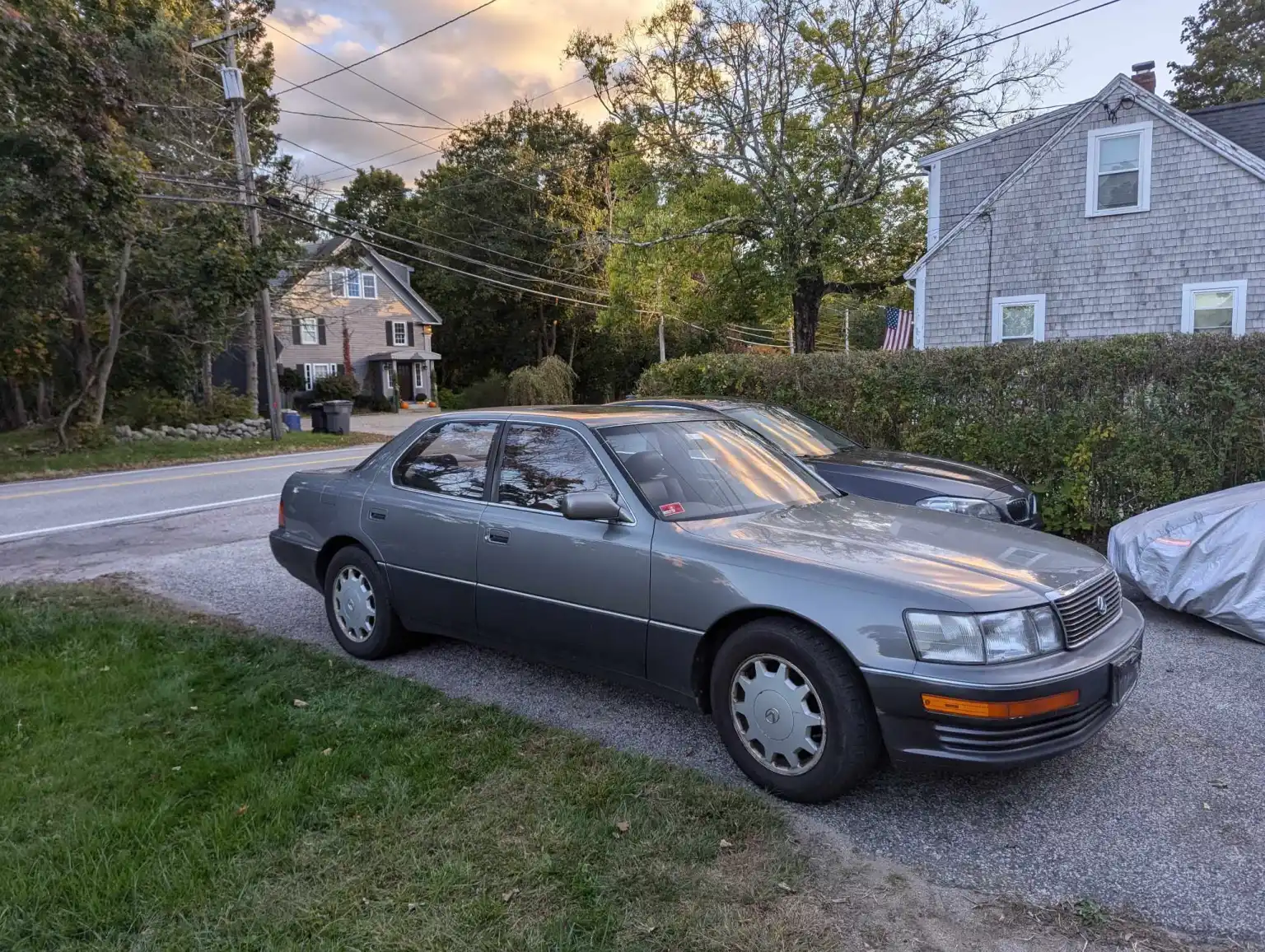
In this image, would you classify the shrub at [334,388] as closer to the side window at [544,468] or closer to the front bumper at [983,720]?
the side window at [544,468]

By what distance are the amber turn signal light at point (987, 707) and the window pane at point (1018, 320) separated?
14698mm

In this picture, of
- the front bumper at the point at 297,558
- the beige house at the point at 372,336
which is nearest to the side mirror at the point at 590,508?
the front bumper at the point at 297,558

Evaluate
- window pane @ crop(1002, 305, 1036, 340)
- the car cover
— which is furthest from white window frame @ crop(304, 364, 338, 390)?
the car cover

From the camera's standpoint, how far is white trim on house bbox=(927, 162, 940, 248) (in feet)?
57.0

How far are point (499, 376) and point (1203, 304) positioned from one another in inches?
1413

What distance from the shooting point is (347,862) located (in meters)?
2.78

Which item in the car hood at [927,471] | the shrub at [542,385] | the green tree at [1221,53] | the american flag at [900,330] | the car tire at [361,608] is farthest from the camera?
the shrub at [542,385]

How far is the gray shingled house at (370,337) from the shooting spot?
39625 mm

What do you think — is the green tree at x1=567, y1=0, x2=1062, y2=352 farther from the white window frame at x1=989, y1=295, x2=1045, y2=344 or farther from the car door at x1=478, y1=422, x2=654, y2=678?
the car door at x1=478, y1=422, x2=654, y2=678

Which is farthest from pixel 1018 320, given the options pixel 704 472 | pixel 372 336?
pixel 372 336

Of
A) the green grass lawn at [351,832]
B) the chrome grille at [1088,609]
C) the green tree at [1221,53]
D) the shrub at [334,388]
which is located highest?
the green tree at [1221,53]

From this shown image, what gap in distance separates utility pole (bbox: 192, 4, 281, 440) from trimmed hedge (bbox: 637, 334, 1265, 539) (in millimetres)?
16750

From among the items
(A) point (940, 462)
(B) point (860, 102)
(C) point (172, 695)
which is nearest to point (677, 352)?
(B) point (860, 102)

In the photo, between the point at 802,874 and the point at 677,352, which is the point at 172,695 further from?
the point at 677,352
